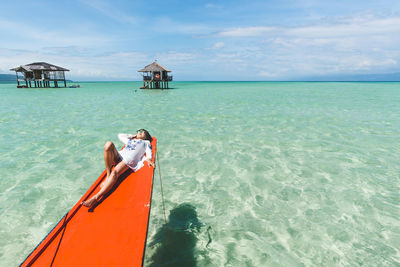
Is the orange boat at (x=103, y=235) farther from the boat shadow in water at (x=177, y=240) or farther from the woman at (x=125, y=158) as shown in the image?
the boat shadow in water at (x=177, y=240)

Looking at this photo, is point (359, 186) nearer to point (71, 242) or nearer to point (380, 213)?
point (380, 213)

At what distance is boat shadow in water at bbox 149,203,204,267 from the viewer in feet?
11.6

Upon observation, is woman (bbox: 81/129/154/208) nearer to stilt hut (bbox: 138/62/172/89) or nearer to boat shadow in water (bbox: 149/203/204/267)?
boat shadow in water (bbox: 149/203/204/267)

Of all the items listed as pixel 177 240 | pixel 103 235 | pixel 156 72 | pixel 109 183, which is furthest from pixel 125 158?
pixel 156 72

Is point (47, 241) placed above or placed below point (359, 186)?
above

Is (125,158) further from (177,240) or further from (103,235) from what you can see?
(177,240)

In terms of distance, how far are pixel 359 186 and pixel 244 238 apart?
12.7 ft

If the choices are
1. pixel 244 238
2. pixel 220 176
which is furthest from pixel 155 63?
pixel 244 238

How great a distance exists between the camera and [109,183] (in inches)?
145

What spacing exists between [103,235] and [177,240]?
1.55 m

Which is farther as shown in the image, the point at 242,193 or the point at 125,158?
the point at 242,193

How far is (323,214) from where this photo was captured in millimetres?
4727

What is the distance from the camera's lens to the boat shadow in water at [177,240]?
354 cm

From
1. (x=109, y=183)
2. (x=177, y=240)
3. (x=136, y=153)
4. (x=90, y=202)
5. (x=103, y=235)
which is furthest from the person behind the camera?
(x=136, y=153)
